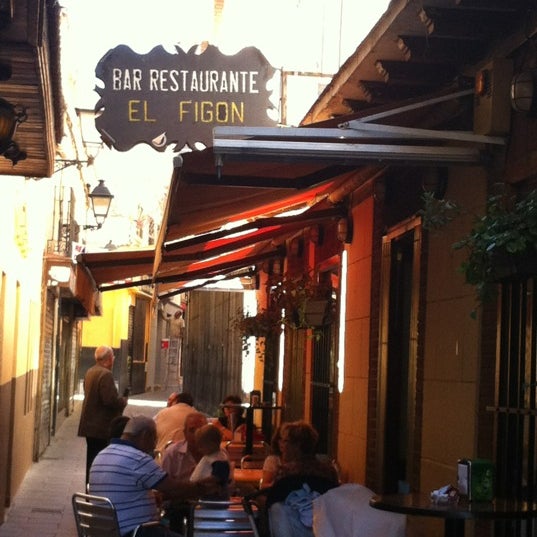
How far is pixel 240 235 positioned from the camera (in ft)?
43.5

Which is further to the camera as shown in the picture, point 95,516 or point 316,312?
point 316,312

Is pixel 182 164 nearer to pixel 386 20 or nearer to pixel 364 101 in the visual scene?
pixel 386 20

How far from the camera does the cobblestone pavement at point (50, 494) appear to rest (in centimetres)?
1147

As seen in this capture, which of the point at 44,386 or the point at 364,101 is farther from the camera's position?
the point at 44,386

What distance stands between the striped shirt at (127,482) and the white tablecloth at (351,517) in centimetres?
101

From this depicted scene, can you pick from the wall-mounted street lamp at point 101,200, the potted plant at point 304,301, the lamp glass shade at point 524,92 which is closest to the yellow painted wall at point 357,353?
the potted plant at point 304,301

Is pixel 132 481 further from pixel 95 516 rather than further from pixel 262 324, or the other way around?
pixel 262 324

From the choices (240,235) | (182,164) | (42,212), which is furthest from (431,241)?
(42,212)

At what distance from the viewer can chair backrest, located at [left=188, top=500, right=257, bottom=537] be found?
779cm

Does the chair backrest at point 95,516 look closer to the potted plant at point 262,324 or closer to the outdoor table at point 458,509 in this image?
the outdoor table at point 458,509

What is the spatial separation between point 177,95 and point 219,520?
324 cm

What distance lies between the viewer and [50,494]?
1421 centimetres

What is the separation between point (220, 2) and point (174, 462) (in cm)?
1111

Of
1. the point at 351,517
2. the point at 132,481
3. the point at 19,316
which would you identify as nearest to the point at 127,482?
the point at 132,481
